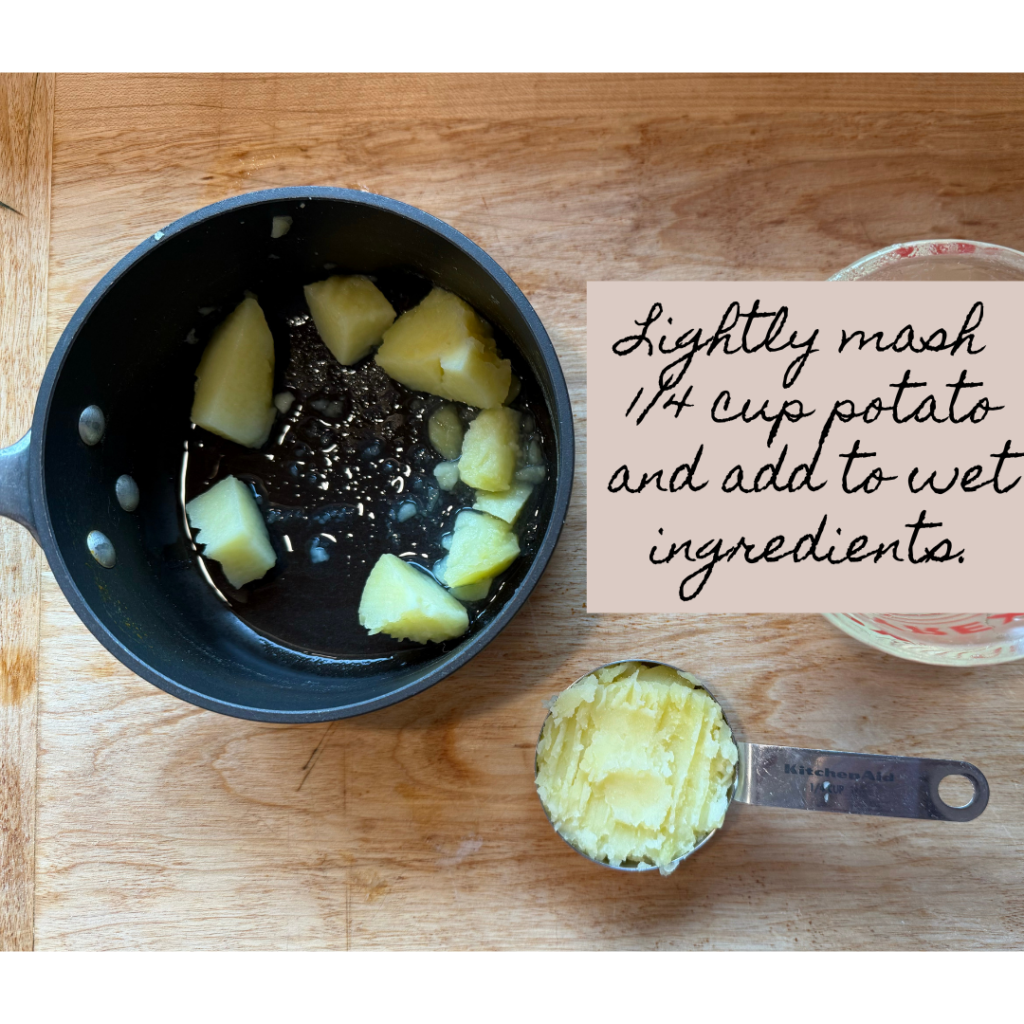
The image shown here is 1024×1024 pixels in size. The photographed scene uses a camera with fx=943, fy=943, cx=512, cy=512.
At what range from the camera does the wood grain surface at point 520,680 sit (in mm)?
1114

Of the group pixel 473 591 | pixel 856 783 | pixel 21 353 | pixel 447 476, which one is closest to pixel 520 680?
pixel 473 591

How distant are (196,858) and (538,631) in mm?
493

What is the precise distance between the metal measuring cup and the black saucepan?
1.15 feet

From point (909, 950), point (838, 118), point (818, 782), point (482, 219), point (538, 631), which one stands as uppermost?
point (838, 118)

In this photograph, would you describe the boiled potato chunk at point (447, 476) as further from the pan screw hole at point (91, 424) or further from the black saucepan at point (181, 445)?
the pan screw hole at point (91, 424)

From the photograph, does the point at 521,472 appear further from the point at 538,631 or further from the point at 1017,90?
the point at 1017,90

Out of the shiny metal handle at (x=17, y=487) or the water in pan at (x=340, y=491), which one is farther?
the water in pan at (x=340, y=491)

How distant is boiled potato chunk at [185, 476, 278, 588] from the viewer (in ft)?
3.73

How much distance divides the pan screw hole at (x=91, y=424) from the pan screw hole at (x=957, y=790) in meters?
1.06

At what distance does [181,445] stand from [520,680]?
0.53m

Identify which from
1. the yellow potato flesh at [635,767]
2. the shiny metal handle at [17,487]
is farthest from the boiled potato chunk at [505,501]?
the shiny metal handle at [17,487]

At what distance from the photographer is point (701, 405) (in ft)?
3.39

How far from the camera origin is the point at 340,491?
1.17 meters

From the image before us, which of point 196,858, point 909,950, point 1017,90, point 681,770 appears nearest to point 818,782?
point 681,770
